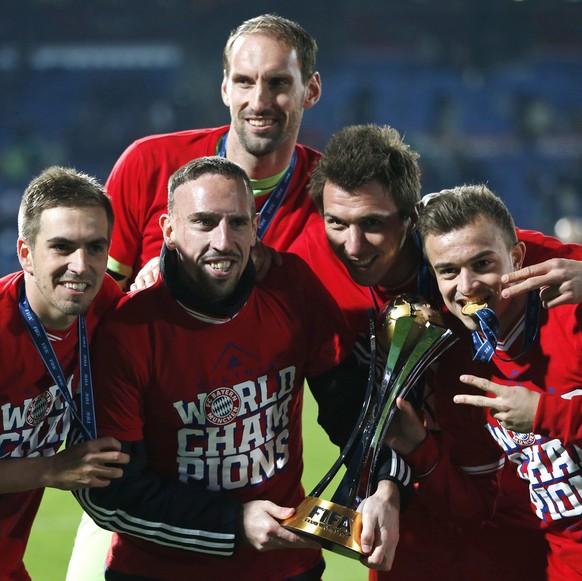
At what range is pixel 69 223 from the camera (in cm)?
275

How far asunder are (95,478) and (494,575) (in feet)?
4.72

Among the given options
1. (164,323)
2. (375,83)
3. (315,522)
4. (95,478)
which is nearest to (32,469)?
(95,478)

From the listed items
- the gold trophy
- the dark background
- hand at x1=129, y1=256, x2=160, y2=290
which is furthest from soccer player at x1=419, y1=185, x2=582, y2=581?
the dark background

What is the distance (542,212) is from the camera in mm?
18531

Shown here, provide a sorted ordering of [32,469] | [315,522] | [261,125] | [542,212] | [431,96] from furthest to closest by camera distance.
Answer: [431,96], [542,212], [261,125], [32,469], [315,522]

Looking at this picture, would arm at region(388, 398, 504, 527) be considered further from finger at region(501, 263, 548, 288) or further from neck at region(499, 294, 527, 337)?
finger at region(501, 263, 548, 288)

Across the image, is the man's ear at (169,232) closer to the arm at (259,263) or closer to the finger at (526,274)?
the arm at (259,263)

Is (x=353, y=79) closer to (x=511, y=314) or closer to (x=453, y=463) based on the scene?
(x=453, y=463)

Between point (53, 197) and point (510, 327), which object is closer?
point (53, 197)

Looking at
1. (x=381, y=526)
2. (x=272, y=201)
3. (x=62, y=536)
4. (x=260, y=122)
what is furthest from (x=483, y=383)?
(x=62, y=536)

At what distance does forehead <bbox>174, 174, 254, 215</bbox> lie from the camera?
2.75 meters

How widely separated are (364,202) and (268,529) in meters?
1.10

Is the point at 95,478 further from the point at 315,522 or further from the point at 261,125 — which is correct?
the point at 261,125

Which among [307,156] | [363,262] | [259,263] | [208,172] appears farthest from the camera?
[307,156]
